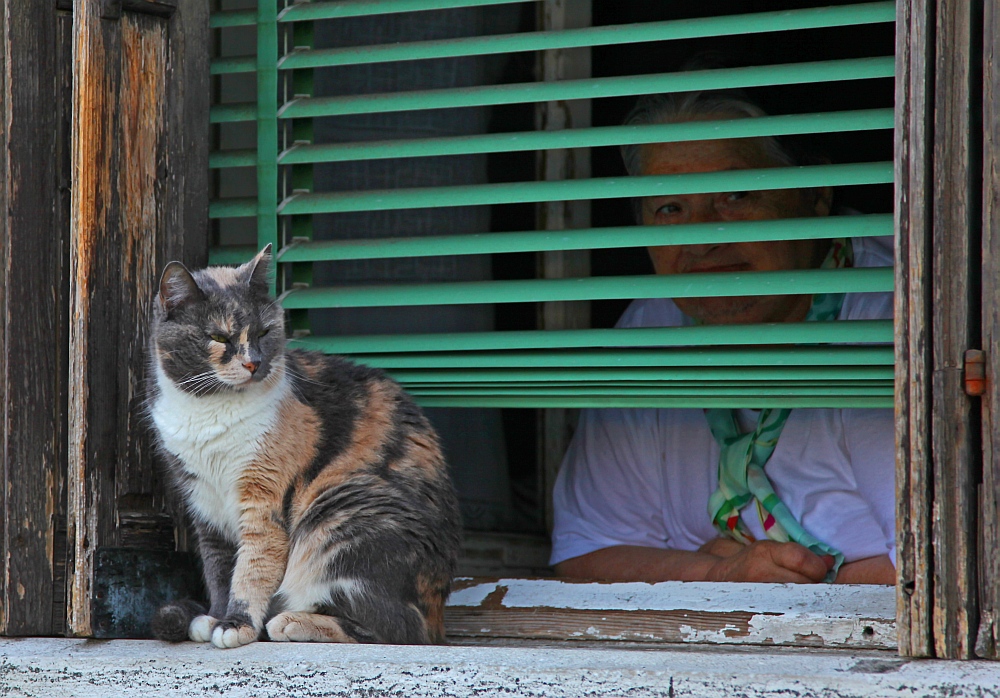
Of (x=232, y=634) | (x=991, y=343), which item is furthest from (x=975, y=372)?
(x=232, y=634)

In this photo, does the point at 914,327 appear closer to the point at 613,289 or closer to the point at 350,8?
the point at 613,289

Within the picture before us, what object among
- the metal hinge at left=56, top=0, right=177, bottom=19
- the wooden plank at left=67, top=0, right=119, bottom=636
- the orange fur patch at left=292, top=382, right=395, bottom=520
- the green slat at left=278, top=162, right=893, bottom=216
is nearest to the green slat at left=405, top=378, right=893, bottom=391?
the orange fur patch at left=292, top=382, right=395, bottom=520

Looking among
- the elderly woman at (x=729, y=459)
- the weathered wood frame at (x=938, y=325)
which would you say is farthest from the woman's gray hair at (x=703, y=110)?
the weathered wood frame at (x=938, y=325)

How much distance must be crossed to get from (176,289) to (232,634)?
2.36ft

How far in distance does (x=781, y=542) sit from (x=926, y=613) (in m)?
1.14

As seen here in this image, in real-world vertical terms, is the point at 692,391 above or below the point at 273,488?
above

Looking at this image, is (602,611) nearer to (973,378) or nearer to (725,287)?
(725,287)

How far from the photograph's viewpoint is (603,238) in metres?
2.20

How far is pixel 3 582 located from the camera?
6.88 feet

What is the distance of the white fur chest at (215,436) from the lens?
7.06ft

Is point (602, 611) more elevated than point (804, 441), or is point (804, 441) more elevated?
point (804, 441)

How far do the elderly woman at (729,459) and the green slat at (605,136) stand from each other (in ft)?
2.35

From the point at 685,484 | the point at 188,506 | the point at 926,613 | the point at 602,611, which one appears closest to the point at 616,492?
the point at 685,484

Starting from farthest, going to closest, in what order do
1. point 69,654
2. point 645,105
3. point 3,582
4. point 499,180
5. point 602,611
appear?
point 499,180 < point 645,105 < point 602,611 < point 3,582 < point 69,654
